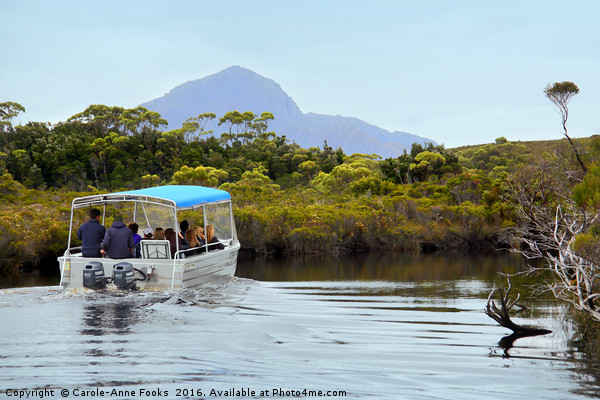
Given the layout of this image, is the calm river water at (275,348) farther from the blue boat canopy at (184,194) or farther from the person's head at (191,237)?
the blue boat canopy at (184,194)

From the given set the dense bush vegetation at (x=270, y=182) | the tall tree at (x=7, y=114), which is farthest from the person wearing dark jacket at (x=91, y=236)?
the tall tree at (x=7, y=114)

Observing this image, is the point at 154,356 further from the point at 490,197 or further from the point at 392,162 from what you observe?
the point at 392,162

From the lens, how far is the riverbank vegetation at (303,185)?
23.2 meters

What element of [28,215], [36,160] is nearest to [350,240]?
[28,215]

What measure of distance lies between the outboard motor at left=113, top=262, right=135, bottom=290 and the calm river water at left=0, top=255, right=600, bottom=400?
0.23 m

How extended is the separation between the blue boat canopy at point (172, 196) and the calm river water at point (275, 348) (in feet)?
6.83

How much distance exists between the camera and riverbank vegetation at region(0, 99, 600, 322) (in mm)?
23203

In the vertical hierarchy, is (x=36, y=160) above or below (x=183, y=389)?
above

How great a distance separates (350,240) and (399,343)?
2396 cm

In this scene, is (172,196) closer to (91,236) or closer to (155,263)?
(155,263)

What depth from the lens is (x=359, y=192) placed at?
4547 cm

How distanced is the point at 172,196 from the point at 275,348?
238 inches

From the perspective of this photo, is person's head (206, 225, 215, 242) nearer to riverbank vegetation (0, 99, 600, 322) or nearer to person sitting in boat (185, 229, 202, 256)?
person sitting in boat (185, 229, 202, 256)

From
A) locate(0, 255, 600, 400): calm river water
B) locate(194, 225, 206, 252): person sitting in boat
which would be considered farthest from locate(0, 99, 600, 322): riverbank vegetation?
locate(194, 225, 206, 252): person sitting in boat
